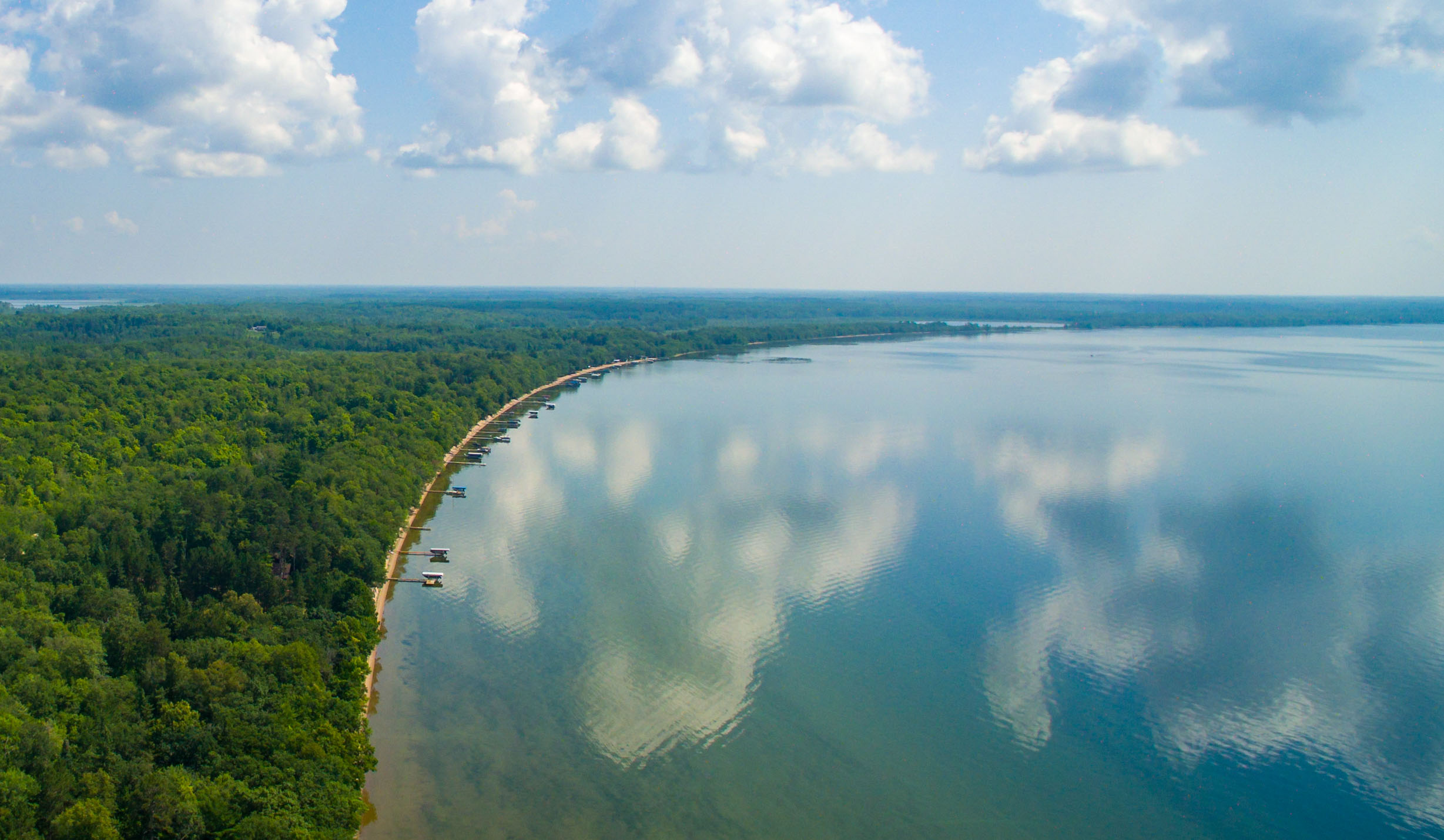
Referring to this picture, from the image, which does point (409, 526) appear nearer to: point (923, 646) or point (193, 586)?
point (193, 586)

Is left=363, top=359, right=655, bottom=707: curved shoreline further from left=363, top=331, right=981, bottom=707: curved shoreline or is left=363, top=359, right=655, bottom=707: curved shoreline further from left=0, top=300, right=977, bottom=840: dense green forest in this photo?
left=0, top=300, right=977, bottom=840: dense green forest

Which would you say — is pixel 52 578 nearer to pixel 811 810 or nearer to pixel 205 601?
pixel 205 601

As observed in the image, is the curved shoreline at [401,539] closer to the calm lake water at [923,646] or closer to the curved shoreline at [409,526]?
the curved shoreline at [409,526]

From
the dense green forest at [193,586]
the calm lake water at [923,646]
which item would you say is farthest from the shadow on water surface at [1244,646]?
the dense green forest at [193,586]

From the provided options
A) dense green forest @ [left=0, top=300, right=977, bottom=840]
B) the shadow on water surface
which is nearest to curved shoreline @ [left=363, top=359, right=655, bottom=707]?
dense green forest @ [left=0, top=300, right=977, bottom=840]

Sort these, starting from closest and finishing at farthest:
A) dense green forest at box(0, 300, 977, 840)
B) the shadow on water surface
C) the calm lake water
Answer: dense green forest at box(0, 300, 977, 840)
the calm lake water
the shadow on water surface

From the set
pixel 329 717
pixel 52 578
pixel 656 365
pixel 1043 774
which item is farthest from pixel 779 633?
pixel 656 365

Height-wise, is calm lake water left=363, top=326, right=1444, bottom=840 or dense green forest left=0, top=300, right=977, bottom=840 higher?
dense green forest left=0, top=300, right=977, bottom=840
